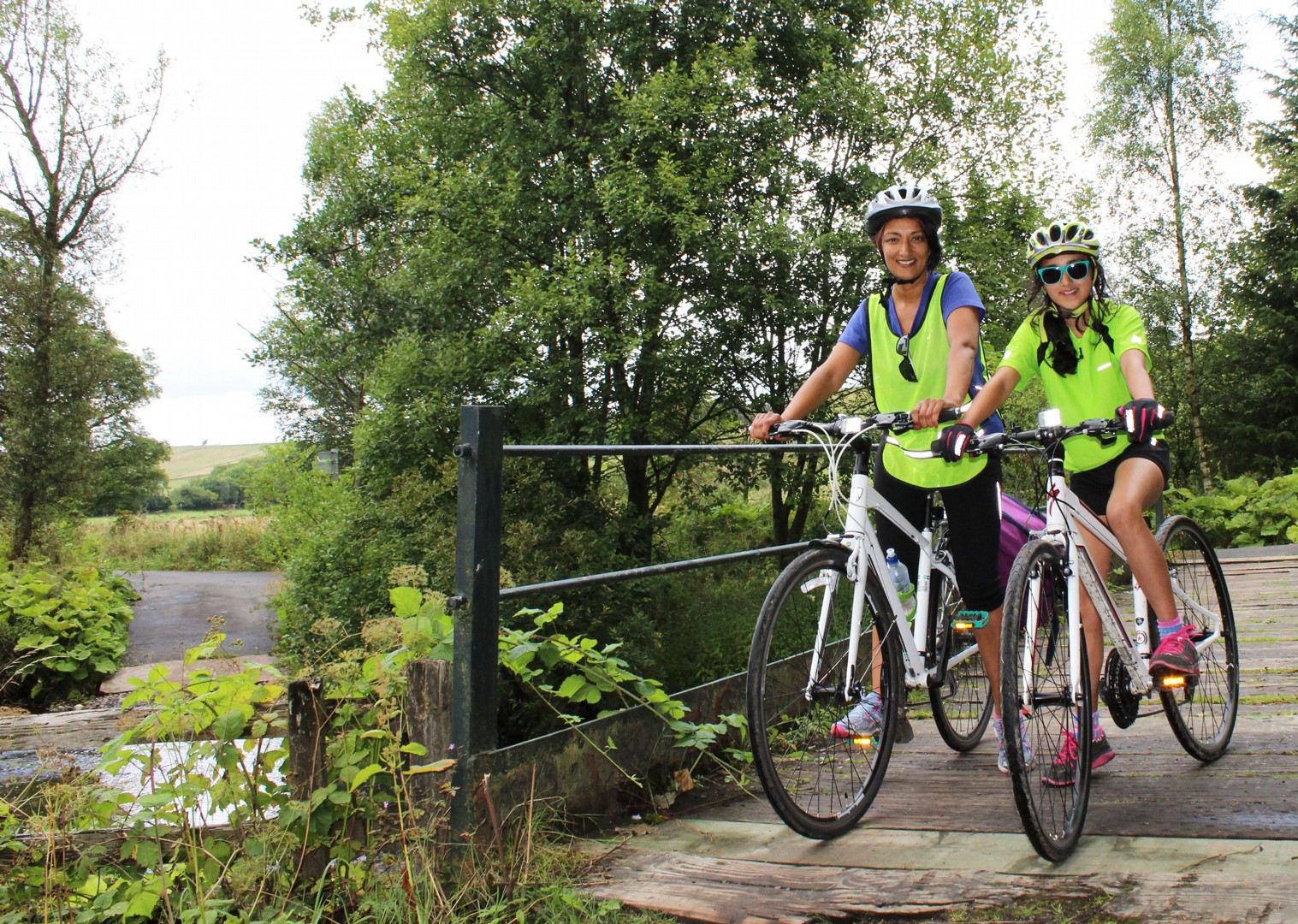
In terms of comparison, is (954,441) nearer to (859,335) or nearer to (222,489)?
(859,335)

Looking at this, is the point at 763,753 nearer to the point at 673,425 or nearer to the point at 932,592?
the point at 932,592

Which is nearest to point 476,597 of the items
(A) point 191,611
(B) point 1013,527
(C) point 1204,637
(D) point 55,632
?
(B) point 1013,527

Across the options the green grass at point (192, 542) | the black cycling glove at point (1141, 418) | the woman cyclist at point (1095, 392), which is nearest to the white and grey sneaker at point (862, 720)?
the woman cyclist at point (1095, 392)

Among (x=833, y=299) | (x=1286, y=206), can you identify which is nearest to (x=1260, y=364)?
(x=1286, y=206)

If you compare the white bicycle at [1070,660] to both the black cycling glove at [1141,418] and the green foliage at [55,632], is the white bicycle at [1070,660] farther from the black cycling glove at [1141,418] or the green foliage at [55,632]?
the green foliage at [55,632]

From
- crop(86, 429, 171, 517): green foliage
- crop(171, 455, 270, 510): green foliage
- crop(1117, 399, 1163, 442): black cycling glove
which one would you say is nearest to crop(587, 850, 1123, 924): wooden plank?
crop(1117, 399, 1163, 442): black cycling glove

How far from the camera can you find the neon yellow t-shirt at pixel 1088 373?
3.38 metres

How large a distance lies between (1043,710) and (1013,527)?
1020mm

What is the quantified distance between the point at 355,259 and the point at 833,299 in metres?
8.38

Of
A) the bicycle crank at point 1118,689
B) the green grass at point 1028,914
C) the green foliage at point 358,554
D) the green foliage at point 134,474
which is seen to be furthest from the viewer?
the green foliage at point 134,474

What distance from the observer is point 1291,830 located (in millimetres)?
2656

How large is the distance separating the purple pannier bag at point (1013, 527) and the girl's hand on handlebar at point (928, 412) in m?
0.91

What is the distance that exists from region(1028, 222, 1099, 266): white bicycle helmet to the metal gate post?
1973mm

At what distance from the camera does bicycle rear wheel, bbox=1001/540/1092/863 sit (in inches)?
99.7
